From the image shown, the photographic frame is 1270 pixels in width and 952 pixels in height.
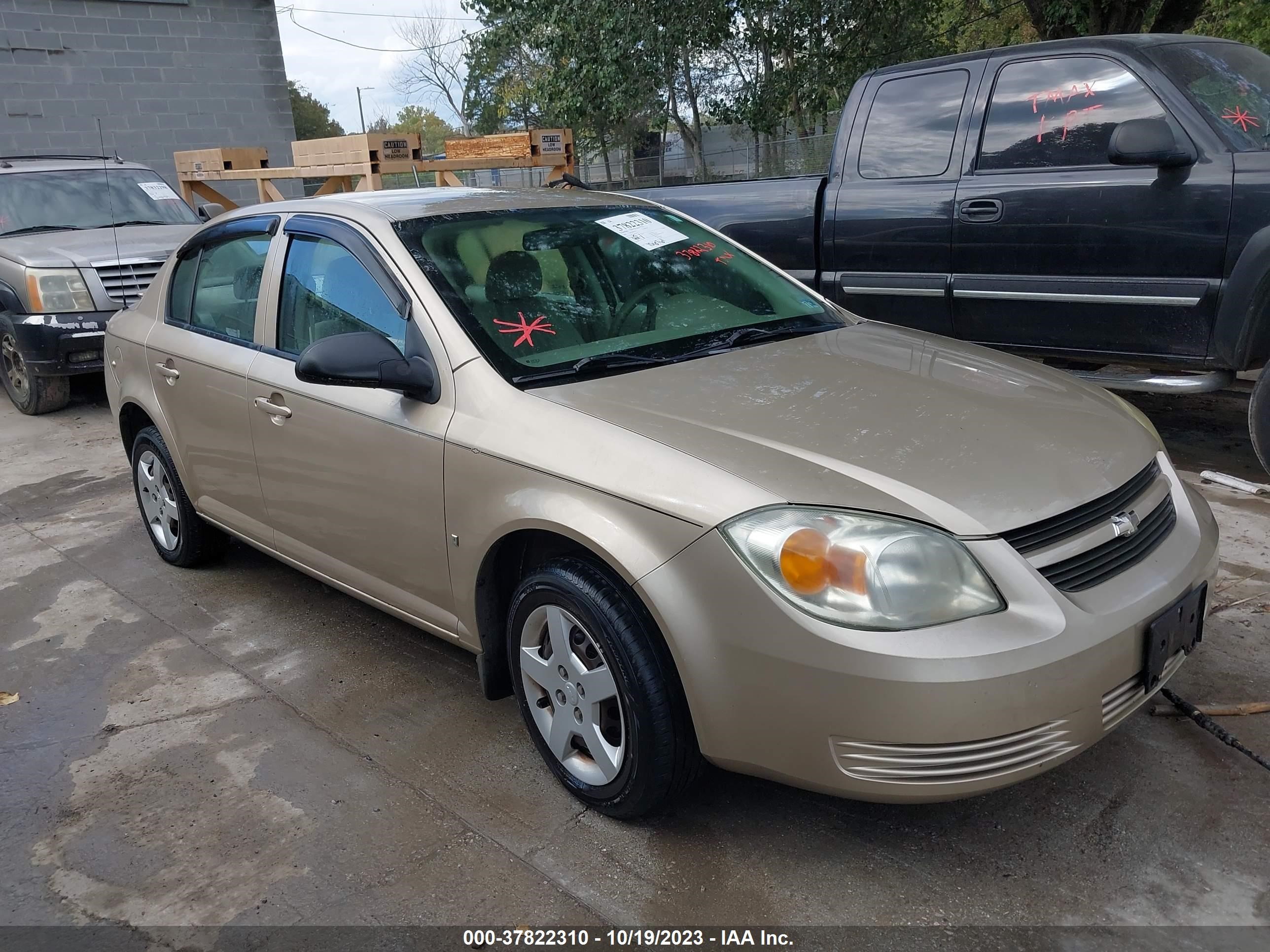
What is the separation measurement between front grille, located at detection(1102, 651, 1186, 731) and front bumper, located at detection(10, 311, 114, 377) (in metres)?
7.66

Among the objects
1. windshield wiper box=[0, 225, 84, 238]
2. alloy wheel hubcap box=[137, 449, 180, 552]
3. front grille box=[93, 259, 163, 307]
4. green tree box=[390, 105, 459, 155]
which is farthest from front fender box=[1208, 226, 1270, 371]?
green tree box=[390, 105, 459, 155]

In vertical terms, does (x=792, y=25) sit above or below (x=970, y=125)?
above

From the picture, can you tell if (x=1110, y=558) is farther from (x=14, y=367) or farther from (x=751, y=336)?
(x=14, y=367)

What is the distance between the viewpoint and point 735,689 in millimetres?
2396

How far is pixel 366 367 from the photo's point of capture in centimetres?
303

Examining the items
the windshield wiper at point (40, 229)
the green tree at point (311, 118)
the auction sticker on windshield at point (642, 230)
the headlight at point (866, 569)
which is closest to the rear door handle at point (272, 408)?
the auction sticker on windshield at point (642, 230)

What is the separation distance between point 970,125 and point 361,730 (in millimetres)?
4233

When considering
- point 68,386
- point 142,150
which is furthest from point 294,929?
point 142,150

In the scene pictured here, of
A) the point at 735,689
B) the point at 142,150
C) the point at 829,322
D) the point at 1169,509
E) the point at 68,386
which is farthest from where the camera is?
the point at 142,150

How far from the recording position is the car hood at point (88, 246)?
26.9 ft

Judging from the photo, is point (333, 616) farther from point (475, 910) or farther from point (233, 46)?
point (233, 46)

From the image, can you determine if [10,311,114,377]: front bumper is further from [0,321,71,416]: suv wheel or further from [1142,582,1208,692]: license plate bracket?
[1142,582,1208,692]: license plate bracket

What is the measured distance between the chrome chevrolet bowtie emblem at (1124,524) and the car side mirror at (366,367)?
1.81m

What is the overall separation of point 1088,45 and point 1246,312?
152 cm
